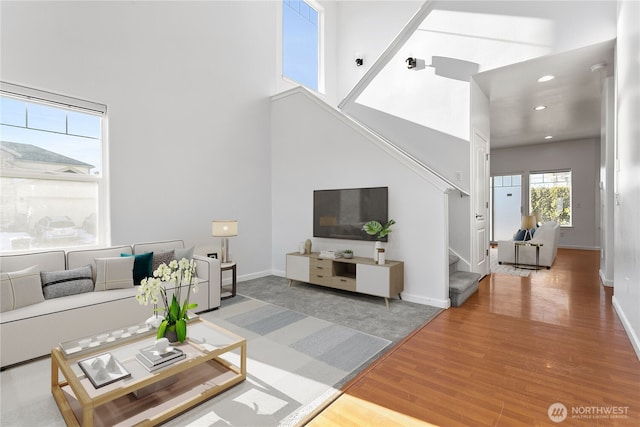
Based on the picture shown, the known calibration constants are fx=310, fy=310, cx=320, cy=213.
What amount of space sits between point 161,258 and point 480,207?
4.51 meters

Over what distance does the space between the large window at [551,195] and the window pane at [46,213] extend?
33.6 feet

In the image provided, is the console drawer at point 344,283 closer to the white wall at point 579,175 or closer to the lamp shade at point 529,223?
the lamp shade at point 529,223

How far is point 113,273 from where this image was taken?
302 cm

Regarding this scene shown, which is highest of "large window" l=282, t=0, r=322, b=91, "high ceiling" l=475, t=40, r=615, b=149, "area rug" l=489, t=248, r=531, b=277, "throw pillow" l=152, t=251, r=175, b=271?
"large window" l=282, t=0, r=322, b=91

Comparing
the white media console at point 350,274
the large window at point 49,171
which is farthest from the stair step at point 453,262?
the large window at point 49,171

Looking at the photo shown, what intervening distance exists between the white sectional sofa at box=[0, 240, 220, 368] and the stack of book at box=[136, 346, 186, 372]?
1.14 m

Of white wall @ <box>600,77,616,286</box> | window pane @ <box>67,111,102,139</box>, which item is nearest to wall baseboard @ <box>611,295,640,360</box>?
white wall @ <box>600,77,616,286</box>

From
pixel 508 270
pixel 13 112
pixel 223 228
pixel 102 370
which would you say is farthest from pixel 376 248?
pixel 13 112

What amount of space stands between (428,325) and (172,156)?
12.3 feet

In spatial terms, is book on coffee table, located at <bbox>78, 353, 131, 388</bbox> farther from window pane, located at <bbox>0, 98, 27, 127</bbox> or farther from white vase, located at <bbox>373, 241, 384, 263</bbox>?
white vase, located at <bbox>373, 241, 384, 263</bbox>

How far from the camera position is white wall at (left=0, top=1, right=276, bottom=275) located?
10.6 feet

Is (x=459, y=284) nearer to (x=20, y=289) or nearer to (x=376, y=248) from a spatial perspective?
(x=376, y=248)

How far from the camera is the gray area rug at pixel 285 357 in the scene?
1.81 meters

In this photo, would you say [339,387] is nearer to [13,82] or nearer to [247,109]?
[13,82]
